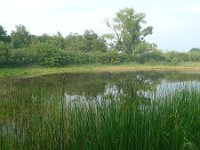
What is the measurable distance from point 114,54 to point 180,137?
36.1 metres

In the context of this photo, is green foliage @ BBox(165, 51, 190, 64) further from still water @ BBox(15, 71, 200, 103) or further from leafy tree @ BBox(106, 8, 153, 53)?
still water @ BBox(15, 71, 200, 103)

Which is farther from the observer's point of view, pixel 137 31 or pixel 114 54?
pixel 137 31

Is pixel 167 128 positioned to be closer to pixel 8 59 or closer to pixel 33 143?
pixel 33 143

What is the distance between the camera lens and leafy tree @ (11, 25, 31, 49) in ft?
133

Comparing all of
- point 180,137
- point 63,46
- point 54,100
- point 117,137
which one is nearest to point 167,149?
point 180,137

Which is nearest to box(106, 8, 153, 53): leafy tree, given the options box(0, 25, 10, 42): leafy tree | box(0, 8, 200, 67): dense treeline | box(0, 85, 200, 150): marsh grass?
box(0, 8, 200, 67): dense treeline

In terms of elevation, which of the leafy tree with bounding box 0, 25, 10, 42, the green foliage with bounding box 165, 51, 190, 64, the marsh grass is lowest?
the green foliage with bounding box 165, 51, 190, 64

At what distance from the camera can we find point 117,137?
410cm

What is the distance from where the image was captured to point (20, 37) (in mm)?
42281

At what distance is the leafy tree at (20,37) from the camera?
40556 mm

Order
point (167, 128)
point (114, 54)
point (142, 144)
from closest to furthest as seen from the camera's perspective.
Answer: point (142, 144) → point (167, 128) → point (114, 54)

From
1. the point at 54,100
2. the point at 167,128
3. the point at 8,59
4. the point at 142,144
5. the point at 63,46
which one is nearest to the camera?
the point at 142,144

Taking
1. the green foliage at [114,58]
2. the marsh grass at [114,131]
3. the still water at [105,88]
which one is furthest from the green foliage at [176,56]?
the marsh grass at [114,131]

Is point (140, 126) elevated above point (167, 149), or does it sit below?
above
